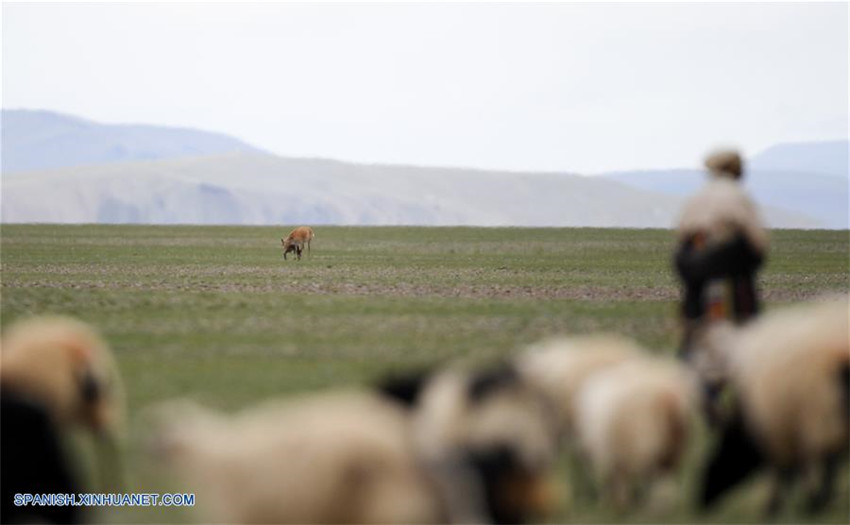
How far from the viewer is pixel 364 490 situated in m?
4.73

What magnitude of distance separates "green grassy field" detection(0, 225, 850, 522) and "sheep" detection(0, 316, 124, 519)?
68 cm

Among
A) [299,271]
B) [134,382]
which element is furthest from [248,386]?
[299,271]

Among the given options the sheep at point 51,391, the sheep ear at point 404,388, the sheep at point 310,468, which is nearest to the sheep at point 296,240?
the sheep at point 51,391

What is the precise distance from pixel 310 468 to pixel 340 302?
19.2 m

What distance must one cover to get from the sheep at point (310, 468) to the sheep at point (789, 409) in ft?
10.8

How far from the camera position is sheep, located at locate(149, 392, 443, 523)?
186 inches

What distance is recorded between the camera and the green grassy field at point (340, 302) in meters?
13.9

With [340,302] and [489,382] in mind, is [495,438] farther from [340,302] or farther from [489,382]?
[340,302]

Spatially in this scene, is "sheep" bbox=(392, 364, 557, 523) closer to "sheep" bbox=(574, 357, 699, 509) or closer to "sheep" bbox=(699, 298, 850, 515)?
"sheep" bbox=(574, 357, 699, 509)

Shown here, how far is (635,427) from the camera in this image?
285 inches

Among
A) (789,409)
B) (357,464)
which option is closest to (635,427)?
(789,409)

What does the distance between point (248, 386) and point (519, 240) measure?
44711 mm

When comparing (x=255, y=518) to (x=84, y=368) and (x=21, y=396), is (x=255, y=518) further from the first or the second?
(x=84, y=368)

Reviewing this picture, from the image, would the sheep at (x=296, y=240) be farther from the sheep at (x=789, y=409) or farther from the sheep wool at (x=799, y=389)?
the sheep wool at (x=799, y=389)
